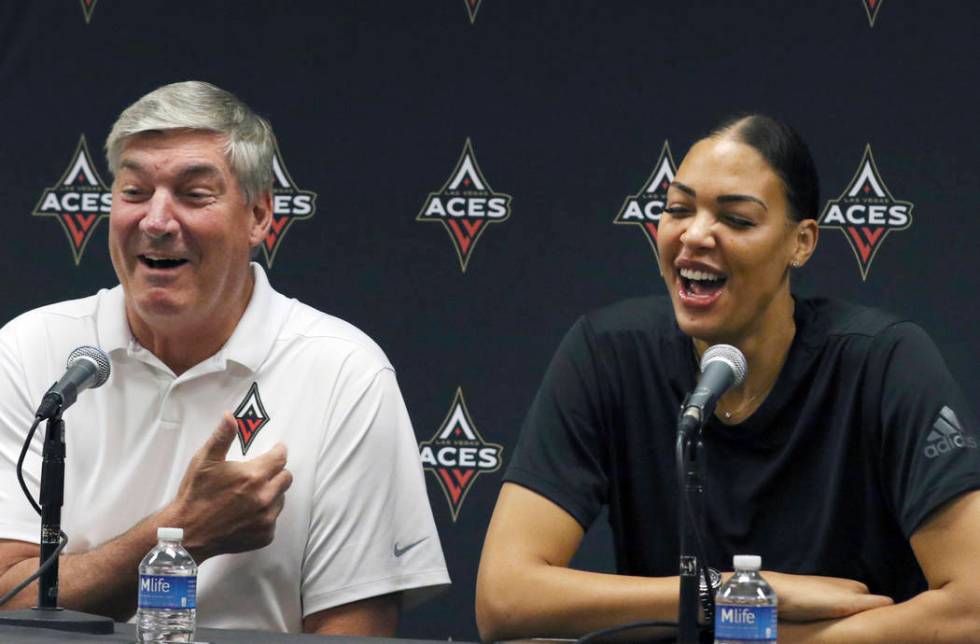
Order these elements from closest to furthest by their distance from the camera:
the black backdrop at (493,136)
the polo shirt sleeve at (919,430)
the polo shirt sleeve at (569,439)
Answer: the polo shirt sleeve at (919,430) → the polo shirt sleeve at (569,439) → the black backdrop at (493,136)

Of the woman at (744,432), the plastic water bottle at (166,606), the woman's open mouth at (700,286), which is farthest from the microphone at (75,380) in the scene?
the woman's open mouth at (700,286)

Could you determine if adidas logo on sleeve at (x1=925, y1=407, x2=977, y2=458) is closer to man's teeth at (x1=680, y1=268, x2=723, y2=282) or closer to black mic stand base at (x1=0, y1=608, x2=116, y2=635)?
man's teeth at (x1=680, y1=268, x2=723, y2=282)

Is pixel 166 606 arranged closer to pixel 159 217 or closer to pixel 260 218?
pixel 159 217

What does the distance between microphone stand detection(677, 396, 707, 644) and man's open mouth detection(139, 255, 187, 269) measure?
114 cm

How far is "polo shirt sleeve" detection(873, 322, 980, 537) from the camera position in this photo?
225 centimetres

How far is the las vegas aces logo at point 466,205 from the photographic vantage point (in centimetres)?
337

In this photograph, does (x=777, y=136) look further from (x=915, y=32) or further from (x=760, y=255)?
(x=915, y=32)

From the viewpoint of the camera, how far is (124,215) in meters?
2.56

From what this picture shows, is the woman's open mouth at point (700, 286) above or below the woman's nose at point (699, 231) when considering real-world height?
below

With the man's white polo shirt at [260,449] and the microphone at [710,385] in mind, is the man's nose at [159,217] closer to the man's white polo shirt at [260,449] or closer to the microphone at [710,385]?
the man's white polo shirt at [260,449]

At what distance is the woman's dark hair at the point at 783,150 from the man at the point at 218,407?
2.54ft

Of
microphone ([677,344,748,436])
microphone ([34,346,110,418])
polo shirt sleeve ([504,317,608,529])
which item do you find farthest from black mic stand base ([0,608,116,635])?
microphone ([677,344,748,436])

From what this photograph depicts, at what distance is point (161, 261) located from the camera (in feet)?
8.48

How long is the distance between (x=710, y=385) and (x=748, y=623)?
→ 12.6 inches
